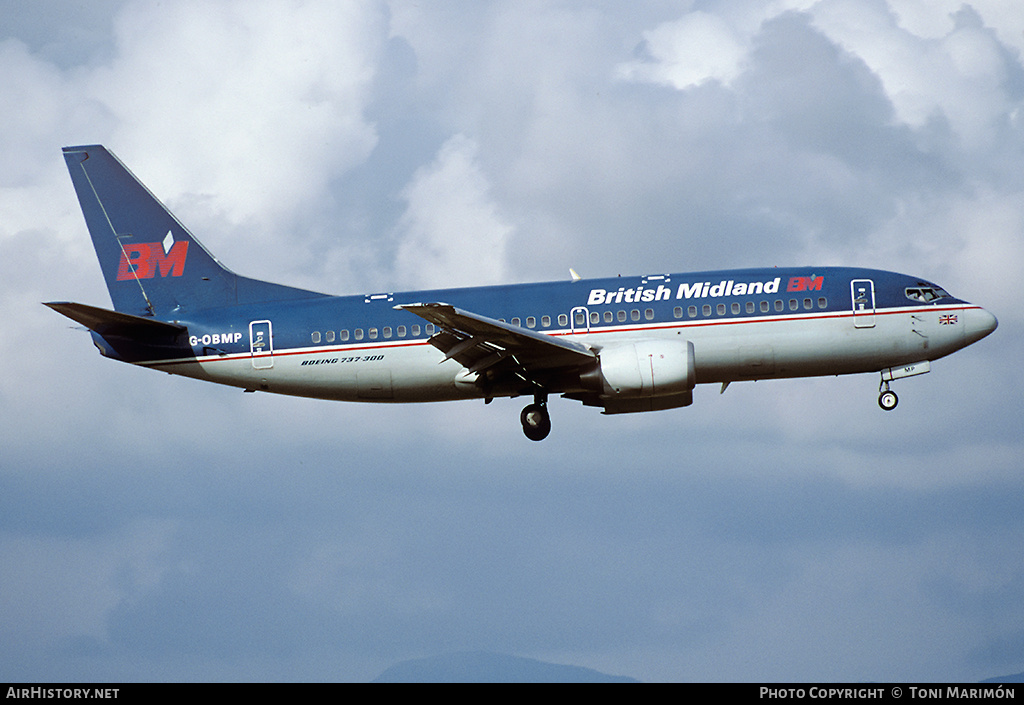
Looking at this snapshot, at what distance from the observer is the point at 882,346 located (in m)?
43.6

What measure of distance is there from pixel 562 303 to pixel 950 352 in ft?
43.6

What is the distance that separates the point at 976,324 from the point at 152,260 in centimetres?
2922

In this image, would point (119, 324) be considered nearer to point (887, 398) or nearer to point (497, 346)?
point (497, 346)

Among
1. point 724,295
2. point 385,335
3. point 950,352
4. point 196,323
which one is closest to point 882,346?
→ point 950,352

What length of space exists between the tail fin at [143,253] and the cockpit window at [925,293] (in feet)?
67.7

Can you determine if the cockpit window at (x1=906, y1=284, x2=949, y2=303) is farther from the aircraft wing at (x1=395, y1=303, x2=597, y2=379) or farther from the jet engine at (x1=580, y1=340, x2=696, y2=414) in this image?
the aircraft wing at (x1=395, y1=303, x2=597, y2=379)

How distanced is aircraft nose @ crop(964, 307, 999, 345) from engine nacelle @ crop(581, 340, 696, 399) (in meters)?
9.91

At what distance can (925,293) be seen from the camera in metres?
44.4

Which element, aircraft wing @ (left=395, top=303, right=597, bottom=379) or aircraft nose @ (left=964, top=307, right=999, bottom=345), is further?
aircraft nose @ (left=964, top=307, right=999, bottom=345)

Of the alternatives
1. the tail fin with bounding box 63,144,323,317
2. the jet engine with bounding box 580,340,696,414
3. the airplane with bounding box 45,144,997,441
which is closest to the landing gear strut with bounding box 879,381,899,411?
the airplane with bounding box 45,144,997,441

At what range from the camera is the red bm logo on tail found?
48.2 m

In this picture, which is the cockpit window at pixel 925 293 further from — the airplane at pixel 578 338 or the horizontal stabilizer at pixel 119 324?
the horizontal stabilizer at pixel 119 324

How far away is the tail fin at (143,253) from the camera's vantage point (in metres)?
47.4

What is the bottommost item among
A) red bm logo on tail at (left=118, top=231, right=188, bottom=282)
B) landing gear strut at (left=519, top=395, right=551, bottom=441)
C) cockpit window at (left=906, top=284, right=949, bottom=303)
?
landing gear strut at (left=519, top=395, right=551, bottom=441)
